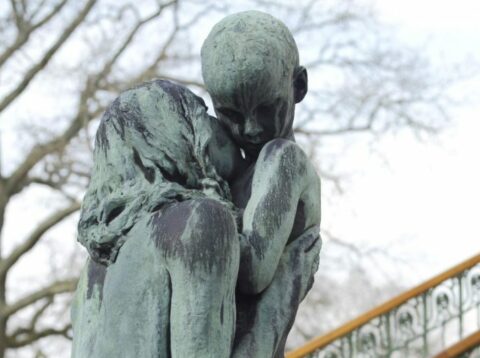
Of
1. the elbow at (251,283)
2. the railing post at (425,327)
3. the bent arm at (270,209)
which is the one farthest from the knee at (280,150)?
the railing post at (425,327)

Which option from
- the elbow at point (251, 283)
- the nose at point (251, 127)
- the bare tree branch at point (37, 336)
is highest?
the nose at point (251, 127)

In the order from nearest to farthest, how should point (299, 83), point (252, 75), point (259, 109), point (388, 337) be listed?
1. point (252, 75)
2. point (259, 109)
3. point (299, 83)
4. point (388, 337)

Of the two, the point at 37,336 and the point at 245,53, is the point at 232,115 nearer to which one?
the point at 245,53

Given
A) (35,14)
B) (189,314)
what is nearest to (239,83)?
(189,314)

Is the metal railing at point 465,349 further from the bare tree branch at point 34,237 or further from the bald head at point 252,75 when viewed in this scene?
the bare tree branch at point 34,237

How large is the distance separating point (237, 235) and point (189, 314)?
0.26 m

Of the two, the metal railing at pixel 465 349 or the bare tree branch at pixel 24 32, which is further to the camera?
the bare tree branch at pixel 24 32

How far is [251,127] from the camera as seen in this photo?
321 cm

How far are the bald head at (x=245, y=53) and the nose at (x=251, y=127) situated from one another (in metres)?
0.13

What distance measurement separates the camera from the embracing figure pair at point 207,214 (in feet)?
9.30

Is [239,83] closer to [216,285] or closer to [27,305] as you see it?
[216,285]

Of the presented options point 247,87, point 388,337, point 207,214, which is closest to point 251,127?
point 247,87

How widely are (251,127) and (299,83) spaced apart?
10.2 inches

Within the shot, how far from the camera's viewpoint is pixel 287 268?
3.10m
